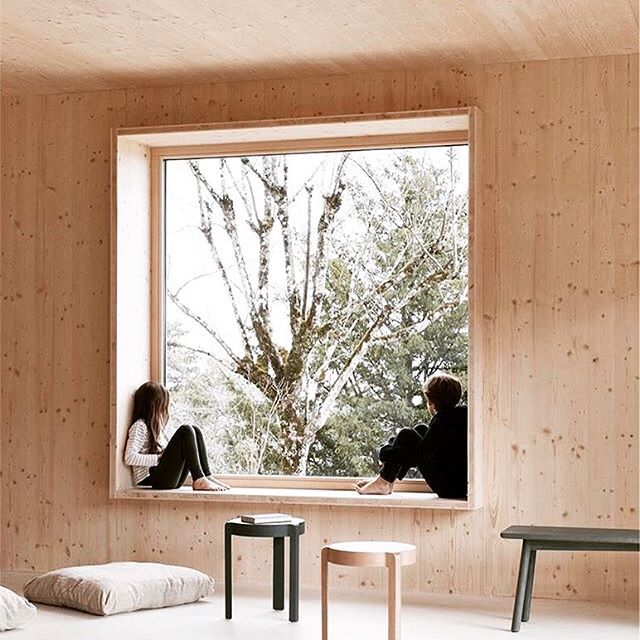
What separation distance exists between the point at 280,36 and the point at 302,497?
2.15 meters

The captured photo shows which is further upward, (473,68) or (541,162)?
(473,68)

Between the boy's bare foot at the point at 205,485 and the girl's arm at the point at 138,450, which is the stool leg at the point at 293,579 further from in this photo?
the girl's arm at the point at 138,450

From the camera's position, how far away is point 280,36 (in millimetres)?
5688

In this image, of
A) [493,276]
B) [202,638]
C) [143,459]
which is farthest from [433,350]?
[202,638]

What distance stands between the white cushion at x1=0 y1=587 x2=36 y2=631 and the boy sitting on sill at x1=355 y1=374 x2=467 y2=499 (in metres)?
1.67

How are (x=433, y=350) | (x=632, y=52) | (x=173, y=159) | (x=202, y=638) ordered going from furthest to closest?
(x=173, y=159), (x=433, y=350), (x=632, y=52), (x=202, y=638)

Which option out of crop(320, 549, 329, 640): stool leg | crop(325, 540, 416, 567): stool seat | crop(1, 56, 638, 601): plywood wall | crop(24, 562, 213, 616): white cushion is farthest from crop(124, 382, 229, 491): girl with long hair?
crop(325, 540, 416, 567): stool seat

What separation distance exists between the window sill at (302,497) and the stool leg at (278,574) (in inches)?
14.0

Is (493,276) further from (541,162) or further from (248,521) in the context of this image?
(248,521)

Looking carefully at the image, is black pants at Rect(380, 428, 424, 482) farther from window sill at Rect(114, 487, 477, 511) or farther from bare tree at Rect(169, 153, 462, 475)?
bare tree at Rect(169, 153, 462, 475)

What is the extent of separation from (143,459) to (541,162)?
245cm

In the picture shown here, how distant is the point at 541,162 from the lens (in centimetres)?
601

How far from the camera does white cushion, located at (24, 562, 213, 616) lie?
5535 millimetres

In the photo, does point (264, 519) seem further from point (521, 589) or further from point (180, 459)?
point (521, 589)
